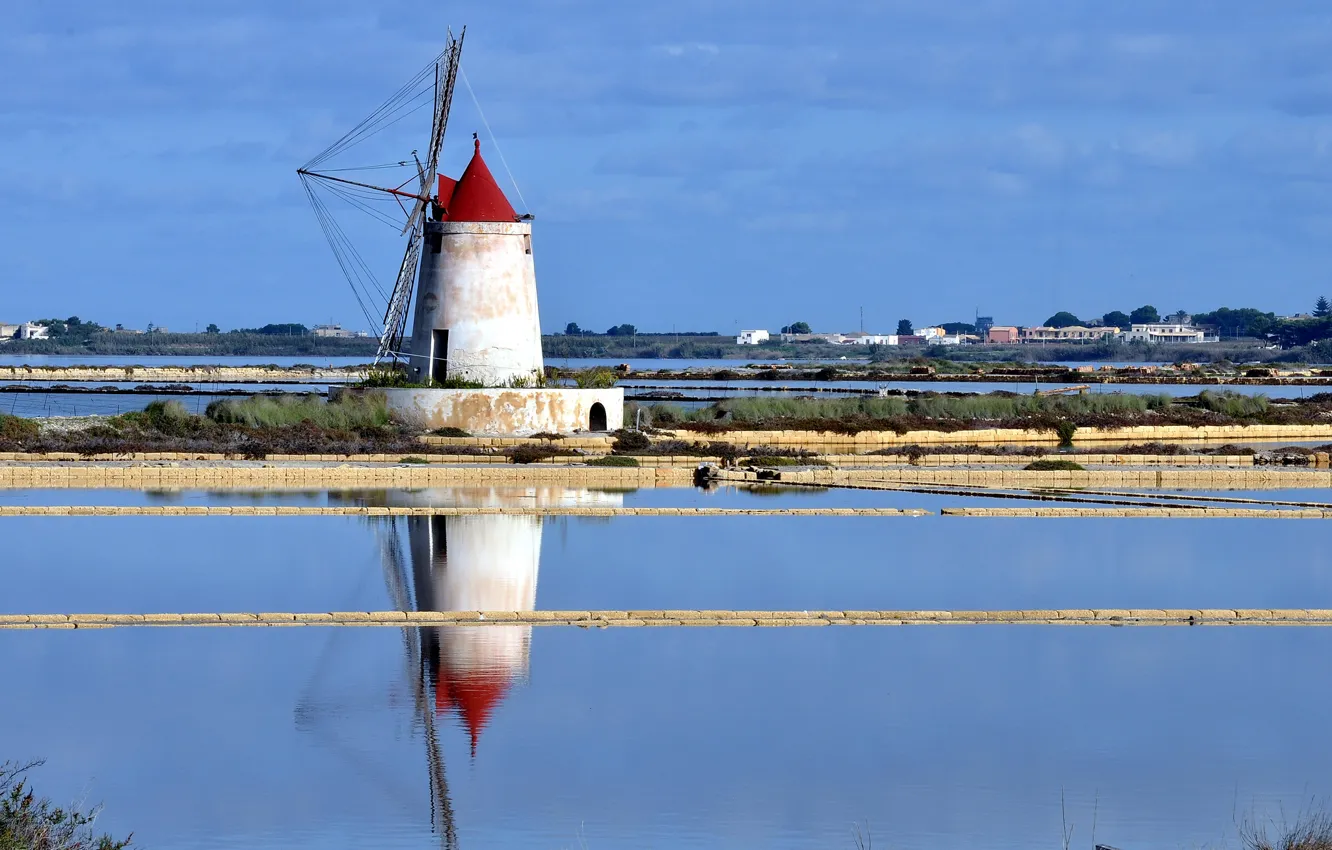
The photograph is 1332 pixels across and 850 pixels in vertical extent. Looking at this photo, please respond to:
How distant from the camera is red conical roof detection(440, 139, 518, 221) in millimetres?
22719

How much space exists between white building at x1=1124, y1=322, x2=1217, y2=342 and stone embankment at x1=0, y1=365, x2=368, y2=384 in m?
99.7

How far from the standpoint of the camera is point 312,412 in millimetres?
23344

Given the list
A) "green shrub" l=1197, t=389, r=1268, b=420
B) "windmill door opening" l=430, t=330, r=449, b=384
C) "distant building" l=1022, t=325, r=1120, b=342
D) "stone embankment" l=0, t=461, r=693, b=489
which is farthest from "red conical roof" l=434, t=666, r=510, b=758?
"distant building" l=1022, t=325, r=1120, b=342

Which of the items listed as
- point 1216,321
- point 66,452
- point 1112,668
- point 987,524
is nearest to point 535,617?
point 1112,668

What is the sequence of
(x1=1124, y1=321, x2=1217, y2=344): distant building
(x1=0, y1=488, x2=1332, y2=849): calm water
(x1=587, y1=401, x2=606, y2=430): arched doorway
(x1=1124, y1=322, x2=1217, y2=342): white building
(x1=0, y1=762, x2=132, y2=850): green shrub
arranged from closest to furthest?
(x1=0, y1=762, x2=132, y2=850): green shrub
(x1=0, y1=488, x2=1332, y2=849): calm water
(x1=587, y1=401, x2=606, y2=430): arched doorway
(x1=1124, y1=321, x2=1217, y2=344): distant building
(x1=1124, y1=322, x2=1217, y2=342): white building

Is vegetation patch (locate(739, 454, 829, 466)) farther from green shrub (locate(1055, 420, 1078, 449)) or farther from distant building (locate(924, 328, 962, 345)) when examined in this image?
distant building (locate(924, 328, 962, 345))

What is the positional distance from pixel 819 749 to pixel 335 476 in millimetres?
12264

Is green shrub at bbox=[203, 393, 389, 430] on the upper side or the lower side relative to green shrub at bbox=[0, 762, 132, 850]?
upper

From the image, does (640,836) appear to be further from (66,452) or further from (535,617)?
(66,452)

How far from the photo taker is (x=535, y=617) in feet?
33.4

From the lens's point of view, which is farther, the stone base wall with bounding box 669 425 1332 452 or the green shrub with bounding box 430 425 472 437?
the stone base wall with bounding box 669 425 1332 452

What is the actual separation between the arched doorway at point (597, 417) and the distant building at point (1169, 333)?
433 feet

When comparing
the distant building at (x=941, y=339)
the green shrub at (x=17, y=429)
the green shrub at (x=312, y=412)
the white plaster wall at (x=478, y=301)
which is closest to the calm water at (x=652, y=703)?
the green shrub at (x=17, y=429)

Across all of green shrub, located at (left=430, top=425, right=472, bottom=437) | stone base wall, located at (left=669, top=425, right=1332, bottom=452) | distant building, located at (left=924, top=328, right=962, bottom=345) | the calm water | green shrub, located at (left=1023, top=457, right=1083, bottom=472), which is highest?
distant building, located at (left=924, top=328, right=962, bottom=345)
